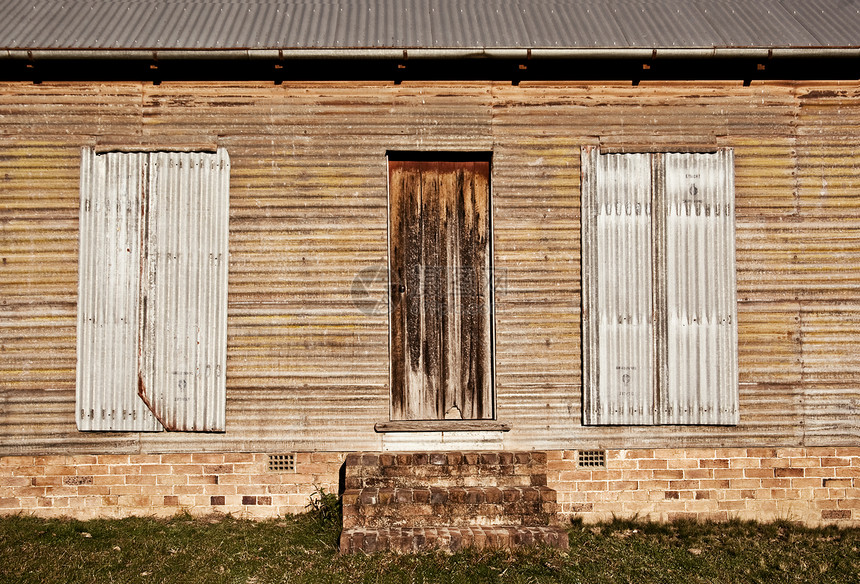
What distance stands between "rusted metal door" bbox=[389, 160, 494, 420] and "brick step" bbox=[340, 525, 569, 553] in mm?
1523

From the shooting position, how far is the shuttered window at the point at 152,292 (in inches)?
257

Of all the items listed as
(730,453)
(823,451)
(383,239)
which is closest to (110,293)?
(383,239)

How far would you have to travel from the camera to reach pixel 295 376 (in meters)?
6.67

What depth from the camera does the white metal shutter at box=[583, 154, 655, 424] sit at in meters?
6.69

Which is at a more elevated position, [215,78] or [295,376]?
[215,78]

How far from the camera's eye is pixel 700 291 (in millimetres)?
6750

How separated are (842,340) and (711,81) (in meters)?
3.25

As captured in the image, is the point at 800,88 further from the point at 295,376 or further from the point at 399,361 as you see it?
the point at 295,376

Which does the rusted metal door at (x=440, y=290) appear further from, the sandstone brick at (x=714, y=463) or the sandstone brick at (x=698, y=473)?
the sandstone brick at (x=714, y=463)

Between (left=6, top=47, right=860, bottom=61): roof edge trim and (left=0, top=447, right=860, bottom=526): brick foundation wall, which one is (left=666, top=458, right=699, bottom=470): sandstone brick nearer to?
(left=0, top=447, right=860, bottom=526): brick foundation wall

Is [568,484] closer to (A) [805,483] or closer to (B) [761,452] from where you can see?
(B) [761,452]

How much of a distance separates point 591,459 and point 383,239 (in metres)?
3.36

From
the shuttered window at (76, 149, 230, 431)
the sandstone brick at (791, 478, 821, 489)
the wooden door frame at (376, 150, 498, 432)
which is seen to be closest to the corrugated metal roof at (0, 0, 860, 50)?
the wooden door frame at (376, 150, 498, 432)

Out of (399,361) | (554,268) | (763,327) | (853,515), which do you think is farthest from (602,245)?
(853,515)
